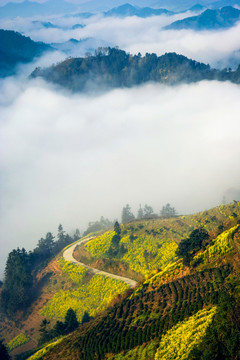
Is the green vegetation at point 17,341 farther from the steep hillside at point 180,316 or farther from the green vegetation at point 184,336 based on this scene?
the green vegetation at point 184,336

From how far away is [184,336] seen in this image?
3378 cm

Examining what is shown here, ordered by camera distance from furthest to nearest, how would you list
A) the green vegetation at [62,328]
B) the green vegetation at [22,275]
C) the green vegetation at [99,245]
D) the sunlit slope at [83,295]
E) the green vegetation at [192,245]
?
the green vegetation at [22,275] < the green vegetation at [99,245] < the sunlit slope at [83,295] < the green vegetation at [62,328] < the green vegetation at [192,245]

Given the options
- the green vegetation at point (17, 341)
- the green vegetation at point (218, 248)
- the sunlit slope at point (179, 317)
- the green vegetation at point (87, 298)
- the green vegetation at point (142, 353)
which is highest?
the green vegetation at point (218, 248)

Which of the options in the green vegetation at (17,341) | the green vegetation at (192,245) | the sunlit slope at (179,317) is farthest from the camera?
the green vegetation at (17,341)

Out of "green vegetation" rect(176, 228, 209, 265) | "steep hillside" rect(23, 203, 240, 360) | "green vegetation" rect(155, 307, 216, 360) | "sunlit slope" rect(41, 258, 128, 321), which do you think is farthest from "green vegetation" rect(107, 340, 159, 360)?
"sunlit slope" rect(41, 258, 128, 321)

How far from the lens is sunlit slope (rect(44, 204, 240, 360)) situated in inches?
1211

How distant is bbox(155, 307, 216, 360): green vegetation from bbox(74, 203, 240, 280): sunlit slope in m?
41.3

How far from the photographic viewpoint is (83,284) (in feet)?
284

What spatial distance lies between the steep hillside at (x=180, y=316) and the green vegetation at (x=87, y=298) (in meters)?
23.1

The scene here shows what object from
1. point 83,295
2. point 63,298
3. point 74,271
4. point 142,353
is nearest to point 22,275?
point 74,271

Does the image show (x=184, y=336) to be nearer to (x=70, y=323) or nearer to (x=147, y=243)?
(x=70, y=323)

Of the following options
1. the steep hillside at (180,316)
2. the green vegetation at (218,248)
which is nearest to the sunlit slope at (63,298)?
the steep hillside at (180,316)

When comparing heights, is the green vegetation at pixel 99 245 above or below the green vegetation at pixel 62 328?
above

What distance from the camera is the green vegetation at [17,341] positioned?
266ft
